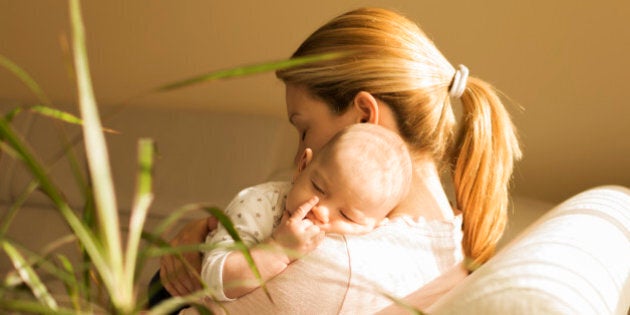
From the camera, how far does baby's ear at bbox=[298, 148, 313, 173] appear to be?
57.2 inches

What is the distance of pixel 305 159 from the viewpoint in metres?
1.47

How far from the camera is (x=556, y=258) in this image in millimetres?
1069

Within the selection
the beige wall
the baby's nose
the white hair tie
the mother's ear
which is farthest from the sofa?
the baby's nose

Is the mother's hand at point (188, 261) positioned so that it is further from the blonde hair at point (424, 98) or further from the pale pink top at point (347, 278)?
the blonde hair at point (424, 98)

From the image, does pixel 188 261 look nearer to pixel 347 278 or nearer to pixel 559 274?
pixel 347 278

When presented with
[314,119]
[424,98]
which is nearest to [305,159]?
[314,119]

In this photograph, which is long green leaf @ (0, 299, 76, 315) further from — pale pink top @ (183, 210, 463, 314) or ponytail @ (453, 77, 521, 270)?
ponytail @ (453, 77, 521, 270)

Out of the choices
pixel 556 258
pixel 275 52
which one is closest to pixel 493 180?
pixel 556 258

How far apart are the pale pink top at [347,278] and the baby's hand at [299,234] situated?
0.01 m

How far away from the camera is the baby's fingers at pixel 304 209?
1.28 m

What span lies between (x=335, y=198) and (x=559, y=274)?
43 cm

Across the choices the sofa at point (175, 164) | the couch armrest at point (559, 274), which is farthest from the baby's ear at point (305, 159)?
the sofa at point (175, 164)

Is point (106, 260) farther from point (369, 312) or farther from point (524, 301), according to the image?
point (369, 312)

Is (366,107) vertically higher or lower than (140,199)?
lower
